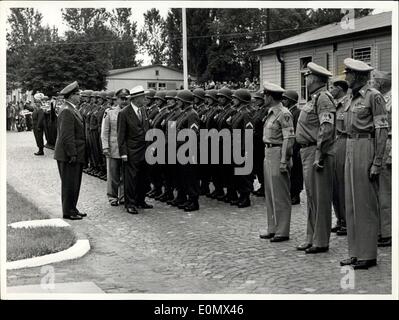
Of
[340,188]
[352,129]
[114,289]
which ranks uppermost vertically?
[352,129]

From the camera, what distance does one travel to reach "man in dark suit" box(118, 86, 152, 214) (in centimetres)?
1002

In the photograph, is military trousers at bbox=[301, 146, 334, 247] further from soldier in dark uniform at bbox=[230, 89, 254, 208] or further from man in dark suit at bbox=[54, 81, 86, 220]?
man in dark suit at bbox=[54, 81, 86, 220]

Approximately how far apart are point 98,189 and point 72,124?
11.3 feet

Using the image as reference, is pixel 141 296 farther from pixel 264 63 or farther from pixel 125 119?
pixel 264 63

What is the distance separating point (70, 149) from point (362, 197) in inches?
186

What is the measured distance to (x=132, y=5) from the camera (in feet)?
21.4

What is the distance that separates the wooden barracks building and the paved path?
18.5 ft

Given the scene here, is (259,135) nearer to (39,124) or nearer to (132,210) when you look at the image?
(132,210)

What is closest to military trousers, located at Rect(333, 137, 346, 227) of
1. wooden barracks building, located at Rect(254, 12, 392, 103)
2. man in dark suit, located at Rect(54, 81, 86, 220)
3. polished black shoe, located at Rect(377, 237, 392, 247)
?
polished black shoe, located at Rect(377, 237, 392, 247)

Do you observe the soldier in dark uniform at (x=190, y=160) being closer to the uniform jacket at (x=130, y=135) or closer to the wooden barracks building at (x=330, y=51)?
the uniform jacket at (x=130, y=135)

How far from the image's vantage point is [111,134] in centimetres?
1097

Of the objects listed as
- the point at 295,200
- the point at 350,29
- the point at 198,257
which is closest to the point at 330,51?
the point at 350,29

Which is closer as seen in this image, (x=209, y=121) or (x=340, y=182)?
(x=340, y=182)

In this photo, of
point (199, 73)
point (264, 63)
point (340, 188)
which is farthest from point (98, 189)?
point (199, 73)
